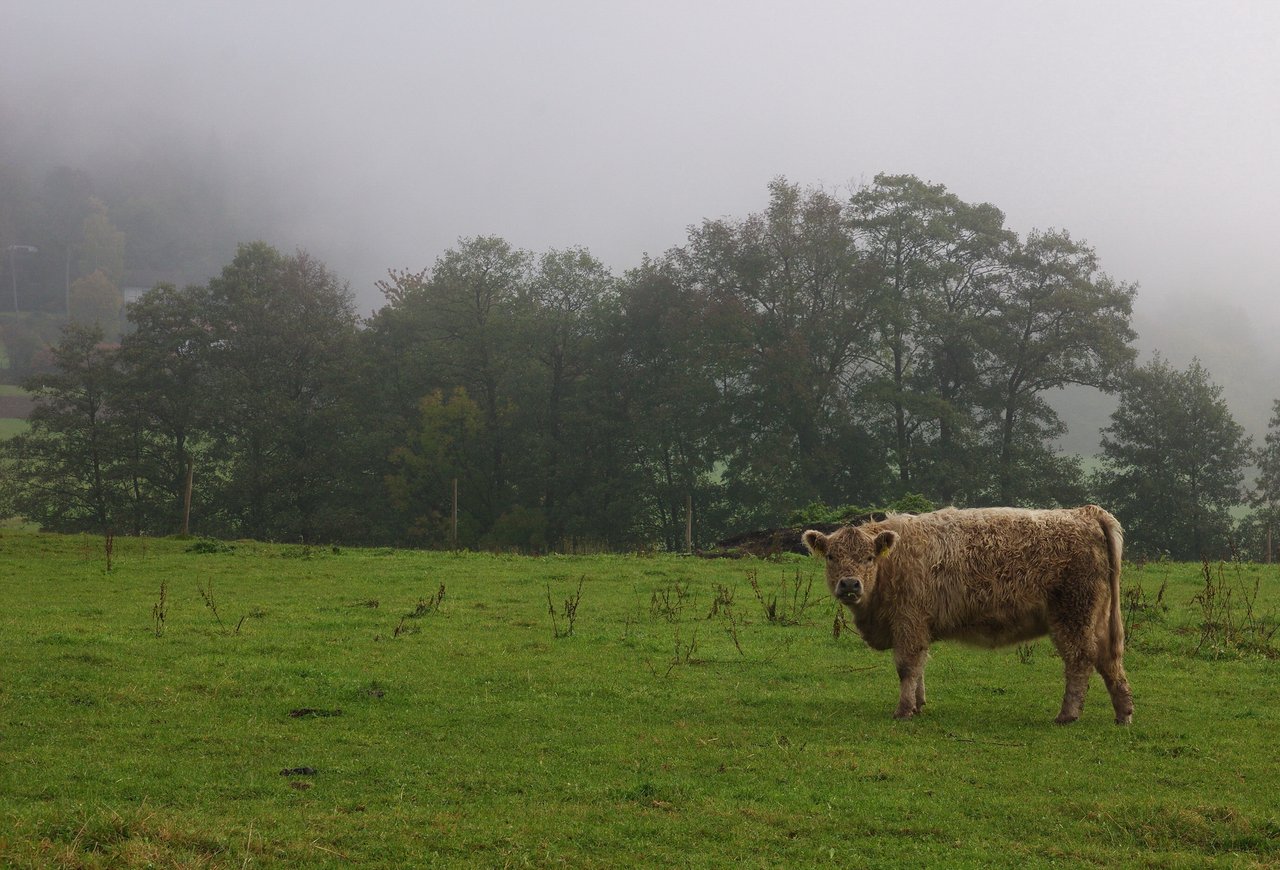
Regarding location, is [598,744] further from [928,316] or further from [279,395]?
[279,395]

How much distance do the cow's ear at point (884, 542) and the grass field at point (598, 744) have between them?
1.87 metres

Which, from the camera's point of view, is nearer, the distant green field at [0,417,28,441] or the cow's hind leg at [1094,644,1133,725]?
the cow's hind leg at [1094,644,1133,725]

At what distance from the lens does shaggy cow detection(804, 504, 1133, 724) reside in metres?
11.5

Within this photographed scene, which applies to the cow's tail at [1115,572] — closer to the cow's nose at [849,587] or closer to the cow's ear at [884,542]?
the cow's ear at [884,542]

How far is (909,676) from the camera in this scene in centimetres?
1195

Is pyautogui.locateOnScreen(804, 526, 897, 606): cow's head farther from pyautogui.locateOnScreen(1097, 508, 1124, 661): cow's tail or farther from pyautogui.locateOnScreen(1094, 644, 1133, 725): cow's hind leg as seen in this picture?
pyautogui.locateOnScreen(1094, 644, 1133, 725): cow's hind leg

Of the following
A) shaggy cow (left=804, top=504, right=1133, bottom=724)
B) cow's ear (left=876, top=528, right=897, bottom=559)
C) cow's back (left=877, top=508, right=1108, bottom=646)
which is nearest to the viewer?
shaggy cow (left=804, top=504, right=1133, bottom=724)

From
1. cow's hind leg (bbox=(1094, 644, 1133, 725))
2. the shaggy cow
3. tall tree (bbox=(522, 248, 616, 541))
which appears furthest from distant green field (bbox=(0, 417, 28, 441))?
cow's hind leg (bbox=(1094, 644, 1133, 725))

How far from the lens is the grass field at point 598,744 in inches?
301

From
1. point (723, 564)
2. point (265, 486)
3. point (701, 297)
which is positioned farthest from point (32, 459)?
point (723, 564)

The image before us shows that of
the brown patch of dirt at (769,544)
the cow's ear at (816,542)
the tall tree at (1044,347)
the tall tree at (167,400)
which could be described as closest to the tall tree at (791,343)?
the tall tree at (1044,347)

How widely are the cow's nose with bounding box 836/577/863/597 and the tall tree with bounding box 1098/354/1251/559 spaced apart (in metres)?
50.1

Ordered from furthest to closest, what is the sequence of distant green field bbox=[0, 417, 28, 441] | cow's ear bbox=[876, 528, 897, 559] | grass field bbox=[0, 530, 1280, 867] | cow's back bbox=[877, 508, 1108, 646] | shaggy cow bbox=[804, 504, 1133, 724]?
distant green field bbox=[0, 417, 28, 441] → cow's ear bbox=[876, 528, 897, 559] → cow's back bbox=[877, 508, 1108, 646] → shaggy cow bbox=[804, 504, 1133, 724] → grass field bbox=[0, 530, 1280, 867]

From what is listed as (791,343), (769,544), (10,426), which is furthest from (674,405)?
(10,426)
